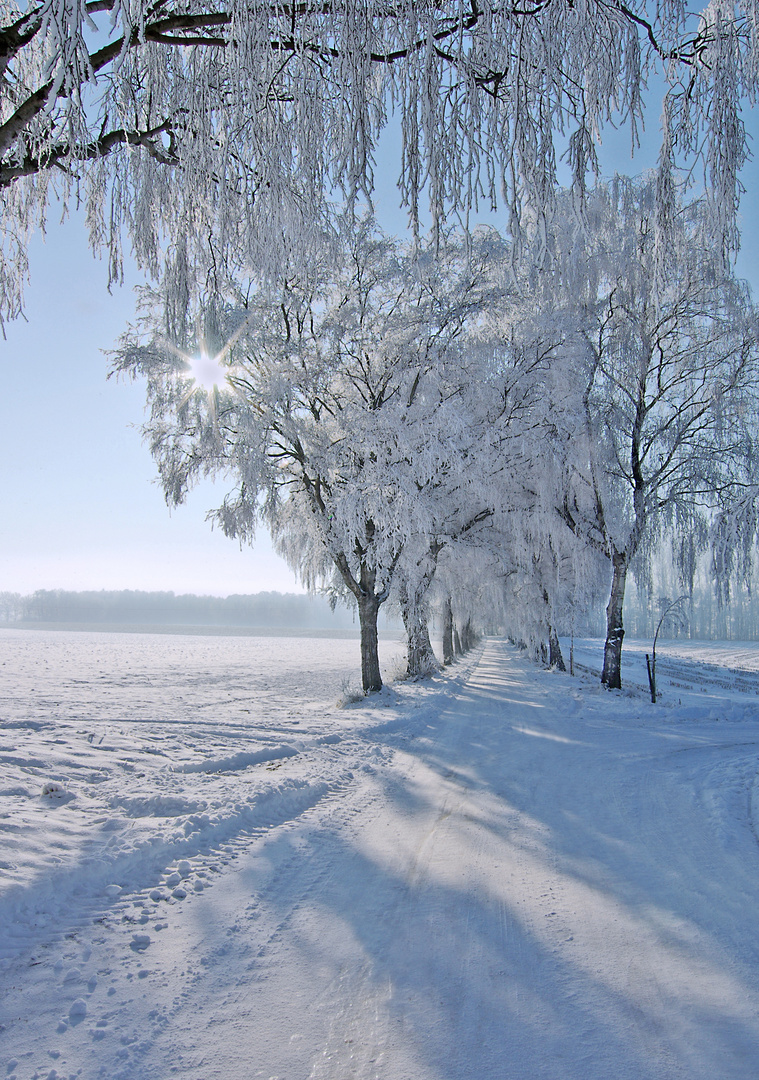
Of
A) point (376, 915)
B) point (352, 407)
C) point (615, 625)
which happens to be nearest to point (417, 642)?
point (615, 625)

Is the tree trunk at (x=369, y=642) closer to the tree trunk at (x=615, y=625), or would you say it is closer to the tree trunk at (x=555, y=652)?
the tree trunk at (x=615, y=625)

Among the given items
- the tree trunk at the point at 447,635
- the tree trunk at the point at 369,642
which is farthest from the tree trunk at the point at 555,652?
the tree trunk at the point at 369,642

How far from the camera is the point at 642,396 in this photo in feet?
41.8

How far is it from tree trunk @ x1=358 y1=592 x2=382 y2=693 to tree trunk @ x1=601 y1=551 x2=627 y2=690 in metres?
5.91

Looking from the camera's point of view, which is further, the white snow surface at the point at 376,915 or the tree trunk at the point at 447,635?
the tree trunk at the point at 447,635

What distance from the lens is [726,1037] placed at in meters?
1.88

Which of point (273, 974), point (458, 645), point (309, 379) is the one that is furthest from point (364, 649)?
point (458, 645)

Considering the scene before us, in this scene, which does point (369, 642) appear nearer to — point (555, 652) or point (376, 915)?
point (376, 915)

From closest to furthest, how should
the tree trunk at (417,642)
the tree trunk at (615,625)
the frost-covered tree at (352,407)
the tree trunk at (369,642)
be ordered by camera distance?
the frost-covered tree at (352,407), the tree trunk at (369,642), the tree trunk at (615,625), the tree trunk at (417,642)

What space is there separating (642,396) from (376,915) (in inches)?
514

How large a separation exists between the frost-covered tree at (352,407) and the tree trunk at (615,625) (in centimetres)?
444

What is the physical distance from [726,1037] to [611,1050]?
1.42 ft

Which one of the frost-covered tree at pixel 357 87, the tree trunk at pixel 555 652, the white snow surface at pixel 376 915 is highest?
the frost-covered tree at pixel 357 87

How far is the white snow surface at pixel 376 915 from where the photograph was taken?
1.86 meters
